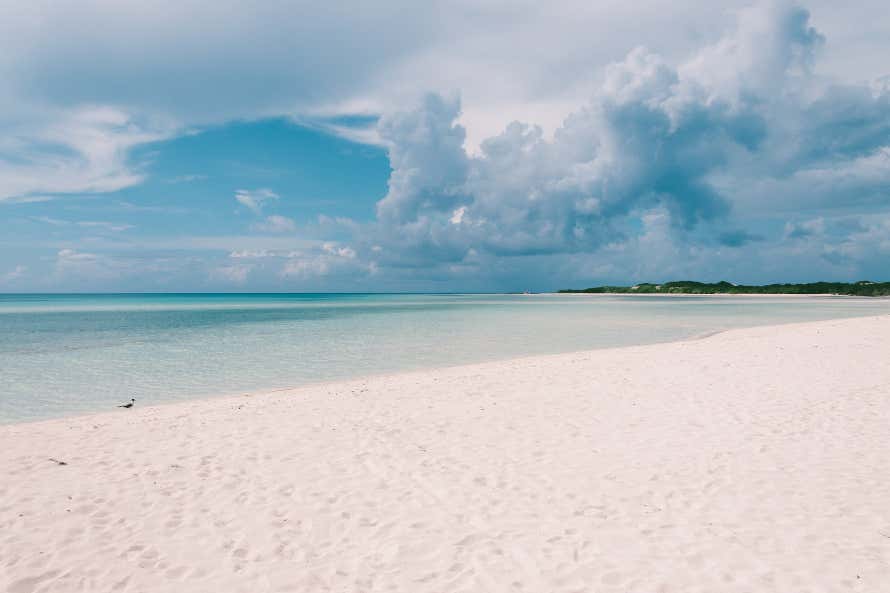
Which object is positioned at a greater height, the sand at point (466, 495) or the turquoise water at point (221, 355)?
the sand at point (466, 495)

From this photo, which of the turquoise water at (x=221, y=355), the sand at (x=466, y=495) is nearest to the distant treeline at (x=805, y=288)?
the turquoise water at (x=221, y=355)

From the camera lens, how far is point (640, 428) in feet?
36.2

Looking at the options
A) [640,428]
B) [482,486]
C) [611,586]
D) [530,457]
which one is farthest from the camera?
[640,428]

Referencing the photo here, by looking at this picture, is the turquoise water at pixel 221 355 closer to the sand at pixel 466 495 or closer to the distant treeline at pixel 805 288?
the sand at pixel 466 495

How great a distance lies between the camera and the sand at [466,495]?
18.9ft

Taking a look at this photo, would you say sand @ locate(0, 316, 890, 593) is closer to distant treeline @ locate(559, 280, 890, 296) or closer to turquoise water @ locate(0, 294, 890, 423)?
turquoise water @ locate(0, 294, 890, 423)

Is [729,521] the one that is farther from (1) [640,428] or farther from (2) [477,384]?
(2) [477,384]

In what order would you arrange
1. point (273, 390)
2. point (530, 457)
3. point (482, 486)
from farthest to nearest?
point (273, 390) < point (530, 457) < point (482, 486)

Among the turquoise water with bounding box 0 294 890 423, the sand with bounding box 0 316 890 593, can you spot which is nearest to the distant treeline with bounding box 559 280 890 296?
the turquoise water with bounding box 0 294 890 423

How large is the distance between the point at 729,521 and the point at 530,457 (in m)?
3.49

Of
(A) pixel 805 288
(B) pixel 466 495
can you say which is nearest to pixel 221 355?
(B) pixel 466 495

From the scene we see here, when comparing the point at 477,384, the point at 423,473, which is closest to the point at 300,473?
the point at 423,473

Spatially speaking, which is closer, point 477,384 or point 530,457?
point 530,457

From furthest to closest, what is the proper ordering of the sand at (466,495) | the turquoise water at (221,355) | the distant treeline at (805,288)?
the distant treeline at (805,288) → the turquoise water at (221,355) → the sand at (466,495)
